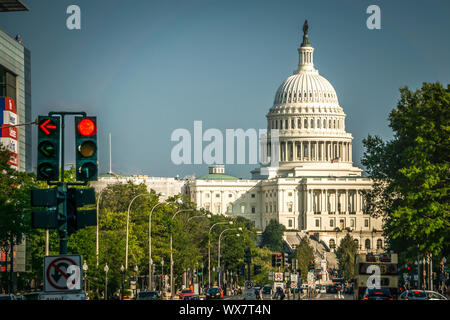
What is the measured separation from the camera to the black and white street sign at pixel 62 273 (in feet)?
73.5

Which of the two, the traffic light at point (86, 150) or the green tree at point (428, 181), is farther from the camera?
the green tree at point (428, 181)

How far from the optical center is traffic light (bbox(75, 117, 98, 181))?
888 inches

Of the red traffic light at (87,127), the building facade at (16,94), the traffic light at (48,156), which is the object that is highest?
the building facade at (16,94)

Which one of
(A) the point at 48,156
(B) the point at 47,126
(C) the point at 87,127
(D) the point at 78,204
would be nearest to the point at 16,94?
(D) the point at 78,204

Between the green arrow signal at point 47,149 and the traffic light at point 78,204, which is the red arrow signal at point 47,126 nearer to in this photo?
the green arrow signal at point 47,149

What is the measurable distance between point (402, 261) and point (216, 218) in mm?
55157

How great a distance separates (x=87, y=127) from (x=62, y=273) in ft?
9.97

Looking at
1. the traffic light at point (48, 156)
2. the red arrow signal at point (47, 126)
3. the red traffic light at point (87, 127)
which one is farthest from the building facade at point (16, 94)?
the red traffic light at point (87, 127)

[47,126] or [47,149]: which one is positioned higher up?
[47,126]

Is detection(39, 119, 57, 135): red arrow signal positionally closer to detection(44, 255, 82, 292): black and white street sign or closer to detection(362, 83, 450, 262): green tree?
detection(44, 255, 82, 292): black and white street sign

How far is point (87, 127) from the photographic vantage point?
74.4ft

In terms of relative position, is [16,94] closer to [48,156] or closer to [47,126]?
[47,126]

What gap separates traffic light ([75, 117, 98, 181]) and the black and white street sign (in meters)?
1.69

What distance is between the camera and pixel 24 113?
118 m
